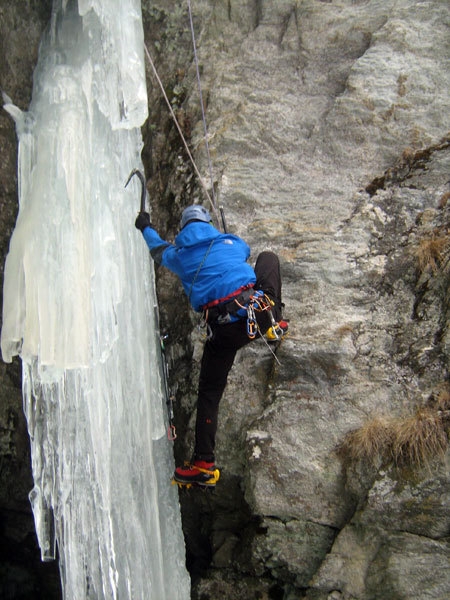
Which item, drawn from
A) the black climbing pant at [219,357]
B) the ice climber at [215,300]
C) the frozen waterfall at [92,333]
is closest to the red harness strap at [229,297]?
the ice climber at [215,300]

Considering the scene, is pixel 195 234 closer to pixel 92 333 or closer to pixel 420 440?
pixel 92 333

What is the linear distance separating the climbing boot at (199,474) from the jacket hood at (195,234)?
1.79m

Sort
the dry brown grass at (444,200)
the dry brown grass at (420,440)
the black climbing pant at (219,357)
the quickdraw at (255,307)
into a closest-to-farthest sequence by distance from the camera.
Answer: the dry brown grass at (420,440), the quickdraw at (255,307), the black climbing pant at (219,357), the dry brown grass at (444,200)

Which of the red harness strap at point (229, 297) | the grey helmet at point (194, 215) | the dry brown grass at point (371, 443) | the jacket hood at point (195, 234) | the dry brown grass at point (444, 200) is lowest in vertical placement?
the dry brown grass at point (371, 443)

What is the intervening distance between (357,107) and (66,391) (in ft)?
13.8

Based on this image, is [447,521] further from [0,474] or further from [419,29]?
[419,29]

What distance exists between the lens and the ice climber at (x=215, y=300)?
509cm

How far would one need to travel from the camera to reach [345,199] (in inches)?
251

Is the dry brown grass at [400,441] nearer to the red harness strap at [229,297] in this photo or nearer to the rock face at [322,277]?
the rock face at [322,277]

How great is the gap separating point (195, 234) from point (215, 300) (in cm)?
57

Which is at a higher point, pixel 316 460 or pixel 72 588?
pixel 316 460

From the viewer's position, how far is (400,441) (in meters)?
4.82

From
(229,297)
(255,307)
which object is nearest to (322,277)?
(255,307)

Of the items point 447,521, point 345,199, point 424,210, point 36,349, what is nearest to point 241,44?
point 345,199
